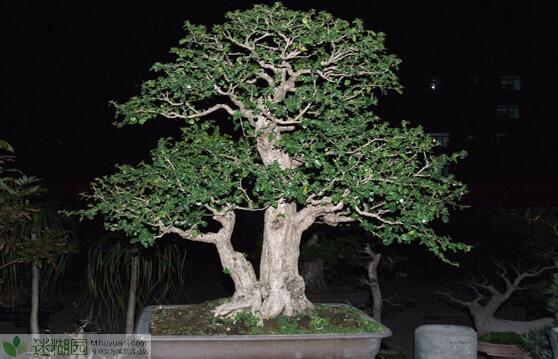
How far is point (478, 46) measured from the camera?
28234 mm

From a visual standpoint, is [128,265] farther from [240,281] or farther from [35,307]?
[240,281]

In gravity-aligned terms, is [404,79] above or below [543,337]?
above

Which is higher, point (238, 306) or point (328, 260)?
point (238, 306)

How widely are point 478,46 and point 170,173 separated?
27475mm

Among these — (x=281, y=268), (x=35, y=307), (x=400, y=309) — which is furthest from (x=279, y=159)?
(x=400, y=309)

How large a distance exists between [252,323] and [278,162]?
2.56 ft

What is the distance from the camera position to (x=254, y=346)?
9.11 ft

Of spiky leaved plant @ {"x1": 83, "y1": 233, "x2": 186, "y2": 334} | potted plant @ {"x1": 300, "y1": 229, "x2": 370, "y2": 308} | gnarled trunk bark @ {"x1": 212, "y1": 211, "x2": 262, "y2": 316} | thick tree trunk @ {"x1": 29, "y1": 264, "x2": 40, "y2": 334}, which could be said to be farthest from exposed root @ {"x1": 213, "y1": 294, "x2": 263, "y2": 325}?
potted plant @ {"x1": 300, "y1": 229, "x2": 370, "y2": 308}

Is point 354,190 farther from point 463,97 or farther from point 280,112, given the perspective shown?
point 463,97

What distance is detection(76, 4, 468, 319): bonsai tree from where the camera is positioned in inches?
114

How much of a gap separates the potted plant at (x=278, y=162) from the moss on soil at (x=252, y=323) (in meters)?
0.06

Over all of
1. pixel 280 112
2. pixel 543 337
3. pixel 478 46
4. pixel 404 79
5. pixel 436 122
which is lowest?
pixel 543 337

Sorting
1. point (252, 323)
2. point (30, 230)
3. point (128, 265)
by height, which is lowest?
point (252, 323)

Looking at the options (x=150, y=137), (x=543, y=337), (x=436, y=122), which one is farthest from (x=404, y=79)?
(x=543, y=337)
